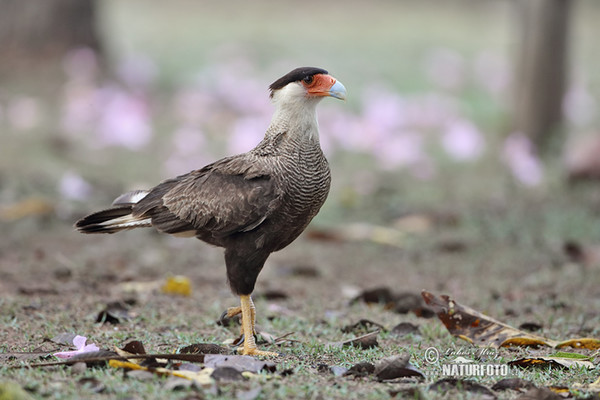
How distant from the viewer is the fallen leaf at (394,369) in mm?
3121

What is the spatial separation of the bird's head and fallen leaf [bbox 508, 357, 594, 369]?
144cm

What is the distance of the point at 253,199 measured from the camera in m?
3.75

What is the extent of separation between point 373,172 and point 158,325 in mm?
4671

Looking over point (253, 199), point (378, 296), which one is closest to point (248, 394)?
point (253, 199)

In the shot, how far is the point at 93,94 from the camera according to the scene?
28.4 feet

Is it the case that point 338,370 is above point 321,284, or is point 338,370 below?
above

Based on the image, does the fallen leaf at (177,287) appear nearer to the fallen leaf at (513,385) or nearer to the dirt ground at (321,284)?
the dirt ground at (321,284)

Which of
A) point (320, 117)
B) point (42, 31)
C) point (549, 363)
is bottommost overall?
point (549, 363)

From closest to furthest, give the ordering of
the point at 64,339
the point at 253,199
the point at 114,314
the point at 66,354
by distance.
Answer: the point at 66,354
the point at 64,339
the point at 253,199
the point at 114,314

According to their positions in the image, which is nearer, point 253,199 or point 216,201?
point 253,199

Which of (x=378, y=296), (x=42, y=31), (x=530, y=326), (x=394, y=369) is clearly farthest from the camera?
(x=42, y=31)

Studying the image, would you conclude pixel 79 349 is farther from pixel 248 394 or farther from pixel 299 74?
pixel 299 74

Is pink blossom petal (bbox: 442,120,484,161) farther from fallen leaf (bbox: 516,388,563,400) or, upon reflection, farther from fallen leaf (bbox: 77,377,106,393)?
fallen leaf (bbox: 77,377,106,393)

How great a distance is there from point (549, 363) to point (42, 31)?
8.12 meters
